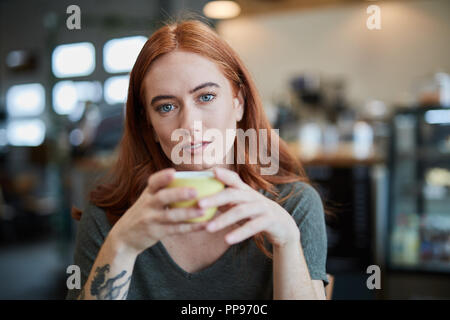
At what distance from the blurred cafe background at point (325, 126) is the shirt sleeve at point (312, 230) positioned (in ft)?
0.78

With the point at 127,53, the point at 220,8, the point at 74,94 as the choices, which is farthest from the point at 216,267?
the point at 74,94

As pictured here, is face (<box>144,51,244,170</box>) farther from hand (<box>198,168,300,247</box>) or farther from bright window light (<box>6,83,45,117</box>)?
bright window light (<box>6,83,45,117</box>)

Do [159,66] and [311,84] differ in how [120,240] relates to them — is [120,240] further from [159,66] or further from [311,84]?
[311,84]

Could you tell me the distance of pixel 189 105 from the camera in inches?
25.5

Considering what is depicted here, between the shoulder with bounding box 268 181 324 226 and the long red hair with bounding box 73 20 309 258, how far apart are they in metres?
0.02

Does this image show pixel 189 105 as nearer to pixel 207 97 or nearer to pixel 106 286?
pixel 207 97

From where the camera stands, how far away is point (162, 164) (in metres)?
0.79

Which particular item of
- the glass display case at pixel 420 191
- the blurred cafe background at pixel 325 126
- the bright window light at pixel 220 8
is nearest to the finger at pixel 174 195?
the blurred cafe background at pixel 325 126

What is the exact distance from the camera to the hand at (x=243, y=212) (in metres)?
0.51

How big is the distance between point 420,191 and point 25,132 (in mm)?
6119

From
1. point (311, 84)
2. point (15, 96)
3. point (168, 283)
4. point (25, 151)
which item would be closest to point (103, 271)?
point (168, 283)

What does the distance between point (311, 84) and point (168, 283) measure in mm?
4029

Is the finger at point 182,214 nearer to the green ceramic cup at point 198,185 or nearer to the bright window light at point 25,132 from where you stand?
the green ceramic cup at point 198,185

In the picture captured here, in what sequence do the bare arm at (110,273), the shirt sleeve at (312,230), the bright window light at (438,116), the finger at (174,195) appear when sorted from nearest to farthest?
the finger at (174,195)
the bare arm at (110,273)
the shirt sleeve at (312,230)
the bright window light at (438,116)
